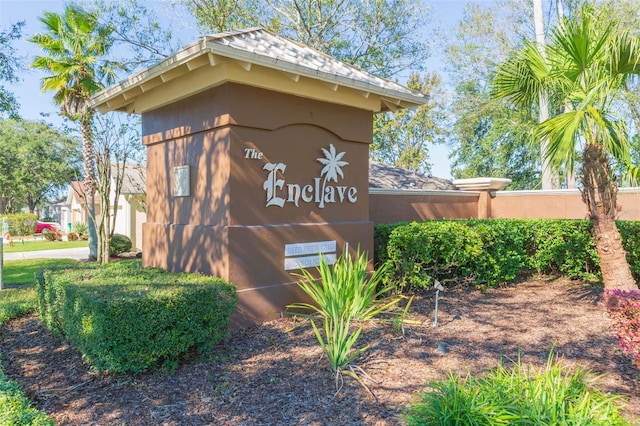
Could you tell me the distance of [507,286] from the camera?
8219 mm

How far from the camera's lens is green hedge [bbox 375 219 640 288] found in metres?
7.23

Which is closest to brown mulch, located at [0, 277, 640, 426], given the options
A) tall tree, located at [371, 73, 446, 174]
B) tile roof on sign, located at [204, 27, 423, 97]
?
tile roof on sign, located at [204, 27, 423, 97]

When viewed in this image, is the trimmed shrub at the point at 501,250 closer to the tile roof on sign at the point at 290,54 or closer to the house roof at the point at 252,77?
the house roof at the point at 252,77

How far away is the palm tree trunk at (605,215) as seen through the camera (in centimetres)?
604

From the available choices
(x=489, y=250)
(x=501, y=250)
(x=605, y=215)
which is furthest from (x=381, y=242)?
(x=605, y=215)

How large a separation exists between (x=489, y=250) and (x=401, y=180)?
463cm

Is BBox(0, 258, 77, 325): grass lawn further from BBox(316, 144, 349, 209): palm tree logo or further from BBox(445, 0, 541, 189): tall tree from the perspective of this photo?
BBox(445, 0, 541, 189): tall tree

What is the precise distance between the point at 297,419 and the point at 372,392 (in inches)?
27.9

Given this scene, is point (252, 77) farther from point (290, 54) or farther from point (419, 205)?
point (419, 205)

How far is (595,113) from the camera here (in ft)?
18.1

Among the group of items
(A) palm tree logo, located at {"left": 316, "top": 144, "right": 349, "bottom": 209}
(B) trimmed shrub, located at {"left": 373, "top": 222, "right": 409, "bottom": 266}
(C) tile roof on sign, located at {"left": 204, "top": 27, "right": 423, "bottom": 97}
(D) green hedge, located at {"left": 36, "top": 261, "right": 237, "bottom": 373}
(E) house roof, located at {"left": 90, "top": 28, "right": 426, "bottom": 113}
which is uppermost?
(C) tile roof on sign, located at {"left": 204, "top": 27, "right": 423, "bottom": 97}

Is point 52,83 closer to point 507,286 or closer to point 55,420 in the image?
point 55,420

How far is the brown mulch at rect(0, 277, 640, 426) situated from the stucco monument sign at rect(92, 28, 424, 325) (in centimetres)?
114

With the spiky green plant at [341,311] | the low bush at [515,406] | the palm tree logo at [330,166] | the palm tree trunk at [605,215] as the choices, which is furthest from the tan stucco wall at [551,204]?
the low bush at [515,406]
